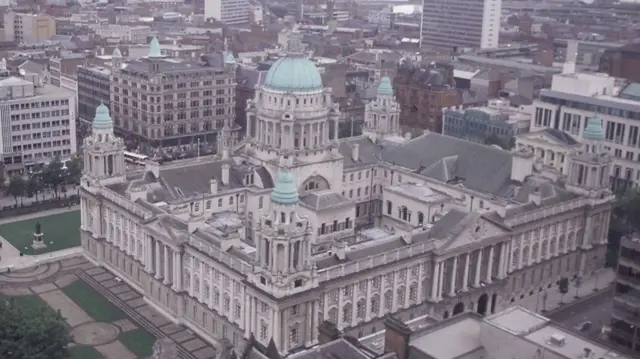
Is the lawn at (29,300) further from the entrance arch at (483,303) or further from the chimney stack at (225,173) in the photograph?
the entrance arch at (483,303)

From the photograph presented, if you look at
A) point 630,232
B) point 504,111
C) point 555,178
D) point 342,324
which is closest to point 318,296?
point 342,324

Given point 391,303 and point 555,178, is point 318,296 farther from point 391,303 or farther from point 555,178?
point 555,178

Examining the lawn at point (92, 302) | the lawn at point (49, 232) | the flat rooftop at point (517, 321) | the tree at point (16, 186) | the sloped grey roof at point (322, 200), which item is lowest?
the lawn at point (92, 302)

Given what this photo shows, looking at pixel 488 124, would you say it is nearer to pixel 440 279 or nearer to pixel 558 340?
pixel 440 279

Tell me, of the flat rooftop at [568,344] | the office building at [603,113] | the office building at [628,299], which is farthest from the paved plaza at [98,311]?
the office building at [603,113]

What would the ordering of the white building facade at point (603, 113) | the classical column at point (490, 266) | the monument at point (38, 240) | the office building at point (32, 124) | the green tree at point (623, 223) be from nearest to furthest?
the classical column at point (490, 266)
the monument at point (38, 240)
the green tree at point (623, 223)
the white building facade at point (603, 113)
the office building at point (32, 124)

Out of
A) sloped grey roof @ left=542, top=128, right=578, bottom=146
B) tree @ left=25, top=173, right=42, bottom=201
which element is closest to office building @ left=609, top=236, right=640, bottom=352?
sloped grey roof @ left=542, top=128, right=578, bottom=146
